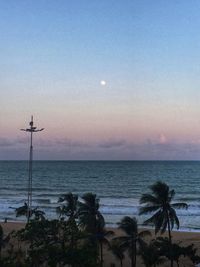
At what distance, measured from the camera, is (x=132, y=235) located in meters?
42.1

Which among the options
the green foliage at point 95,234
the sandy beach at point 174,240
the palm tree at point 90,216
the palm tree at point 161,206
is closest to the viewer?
the green foliage at point 95,234

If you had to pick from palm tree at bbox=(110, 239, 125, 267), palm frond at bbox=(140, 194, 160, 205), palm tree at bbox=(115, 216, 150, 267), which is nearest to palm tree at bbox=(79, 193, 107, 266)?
palm tree at bbox=(110, 239, 125, 267)

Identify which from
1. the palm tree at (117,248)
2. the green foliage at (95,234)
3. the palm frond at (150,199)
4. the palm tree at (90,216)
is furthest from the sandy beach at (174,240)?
the palm frond at (150,199)

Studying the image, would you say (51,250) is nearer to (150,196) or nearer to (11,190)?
(150,196)

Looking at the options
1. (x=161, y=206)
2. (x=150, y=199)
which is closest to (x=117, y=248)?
(x=150, y=199)

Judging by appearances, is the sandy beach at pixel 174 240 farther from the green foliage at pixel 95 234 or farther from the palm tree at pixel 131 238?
the palm tree at pixel 131 238

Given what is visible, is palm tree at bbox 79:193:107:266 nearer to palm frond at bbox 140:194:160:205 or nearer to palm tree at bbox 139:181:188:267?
palm tree at bbox 139:181:188:267

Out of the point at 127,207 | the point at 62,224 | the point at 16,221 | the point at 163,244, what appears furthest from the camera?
the point at 127,207

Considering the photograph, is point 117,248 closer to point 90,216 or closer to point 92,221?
point 92,221

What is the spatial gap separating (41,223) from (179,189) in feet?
349

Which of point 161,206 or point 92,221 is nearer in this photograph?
point 92,221

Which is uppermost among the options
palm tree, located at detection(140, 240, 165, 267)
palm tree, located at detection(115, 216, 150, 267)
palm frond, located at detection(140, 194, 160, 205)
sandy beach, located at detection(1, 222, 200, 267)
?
palm frond, located at detection(140, 194, 160, 205)

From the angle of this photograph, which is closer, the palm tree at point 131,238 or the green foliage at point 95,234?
the green foliage at point 95,234

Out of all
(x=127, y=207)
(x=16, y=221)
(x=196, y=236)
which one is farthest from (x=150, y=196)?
(x=127, y=207)
